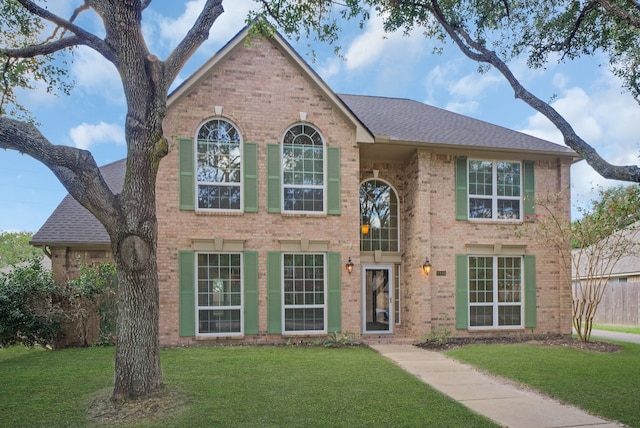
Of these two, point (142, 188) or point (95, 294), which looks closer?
point (142, 188)

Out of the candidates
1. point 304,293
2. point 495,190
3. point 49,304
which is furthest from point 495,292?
point 49,304

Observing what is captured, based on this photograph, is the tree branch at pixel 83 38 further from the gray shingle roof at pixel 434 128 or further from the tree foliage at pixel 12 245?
the tree foliage at pixel 12 245

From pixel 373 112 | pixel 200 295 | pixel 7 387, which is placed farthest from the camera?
pixel 373 112

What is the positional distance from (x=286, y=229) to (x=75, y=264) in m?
6.02

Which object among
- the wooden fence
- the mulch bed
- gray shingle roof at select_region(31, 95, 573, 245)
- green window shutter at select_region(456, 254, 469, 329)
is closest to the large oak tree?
gray shingle roof at select_region(31, 95, 573, 245)

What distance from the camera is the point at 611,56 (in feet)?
29.1

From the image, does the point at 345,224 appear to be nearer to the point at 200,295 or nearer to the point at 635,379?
the point at 200,295

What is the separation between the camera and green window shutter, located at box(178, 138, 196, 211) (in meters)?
10.6

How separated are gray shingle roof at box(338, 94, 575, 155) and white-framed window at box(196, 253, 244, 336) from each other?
17.8 ft

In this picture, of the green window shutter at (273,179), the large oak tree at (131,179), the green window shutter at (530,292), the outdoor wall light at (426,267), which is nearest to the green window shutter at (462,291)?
the outdoor wall light at (426,267)

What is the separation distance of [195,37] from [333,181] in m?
5.55

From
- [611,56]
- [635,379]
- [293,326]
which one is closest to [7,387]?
[293,326]

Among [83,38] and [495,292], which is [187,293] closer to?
[83,38]

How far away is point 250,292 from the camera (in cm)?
1076
